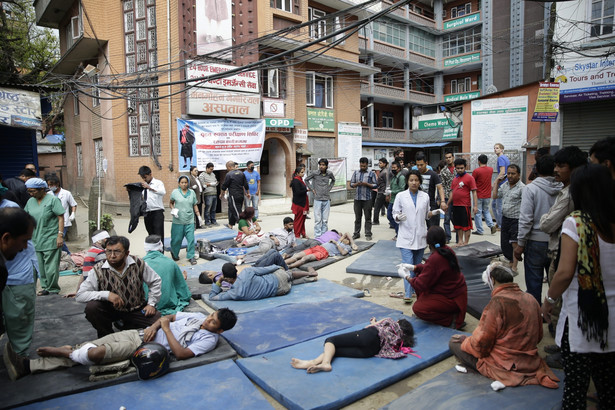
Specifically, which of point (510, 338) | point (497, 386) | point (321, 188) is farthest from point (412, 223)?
point (321, 188)

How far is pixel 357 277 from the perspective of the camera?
23.2 feet

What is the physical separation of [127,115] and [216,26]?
4723 mm

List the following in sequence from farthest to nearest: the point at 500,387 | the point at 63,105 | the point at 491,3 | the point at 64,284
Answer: the point at 491,3 < the point at 63,105 < the point at 64,284 < the point at 500,387

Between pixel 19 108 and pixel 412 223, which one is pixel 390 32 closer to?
pixel 19 108

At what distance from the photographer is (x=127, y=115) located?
14.9 meters

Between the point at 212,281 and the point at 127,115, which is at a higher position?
the point at 127,115

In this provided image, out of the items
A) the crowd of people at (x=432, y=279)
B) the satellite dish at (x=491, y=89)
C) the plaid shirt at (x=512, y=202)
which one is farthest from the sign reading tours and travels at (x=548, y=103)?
the satellite dish at (x=491, y=89)

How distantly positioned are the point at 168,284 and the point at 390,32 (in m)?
28.4

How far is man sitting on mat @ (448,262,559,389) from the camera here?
3.32 m

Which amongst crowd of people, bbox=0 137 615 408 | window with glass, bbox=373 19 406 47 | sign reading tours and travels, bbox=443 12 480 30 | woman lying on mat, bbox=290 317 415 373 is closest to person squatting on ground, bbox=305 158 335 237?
crowd of people, bbox=0 137 615 408

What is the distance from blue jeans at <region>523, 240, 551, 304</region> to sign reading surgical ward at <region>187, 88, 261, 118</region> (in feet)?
39.8

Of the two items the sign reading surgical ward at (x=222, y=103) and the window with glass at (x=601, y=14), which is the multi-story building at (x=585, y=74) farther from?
the sign reading surgical ward at (x=222, y=103)

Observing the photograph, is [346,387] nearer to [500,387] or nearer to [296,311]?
[500,387]

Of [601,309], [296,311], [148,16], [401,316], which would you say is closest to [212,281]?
[296,311]
